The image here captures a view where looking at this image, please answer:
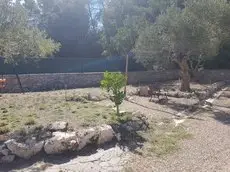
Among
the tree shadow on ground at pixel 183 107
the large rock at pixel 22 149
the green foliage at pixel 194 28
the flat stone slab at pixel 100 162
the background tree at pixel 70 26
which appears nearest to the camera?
the flat stone slab at pixel 100 162

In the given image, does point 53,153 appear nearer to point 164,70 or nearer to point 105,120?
point 105,120

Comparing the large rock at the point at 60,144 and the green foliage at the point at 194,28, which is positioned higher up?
the green foliage at the point at 194,28

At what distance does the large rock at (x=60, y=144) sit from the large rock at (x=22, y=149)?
27 centimetres

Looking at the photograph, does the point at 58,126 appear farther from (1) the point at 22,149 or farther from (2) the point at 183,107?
(2) the point at 183,107

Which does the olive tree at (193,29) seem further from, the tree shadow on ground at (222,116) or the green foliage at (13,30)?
the green foliage at (13,30)

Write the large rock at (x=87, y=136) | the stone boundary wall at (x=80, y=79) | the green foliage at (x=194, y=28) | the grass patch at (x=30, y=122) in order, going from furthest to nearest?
the stone boundary wall at (x=80, y=79) < the green foliage at (x=194, y=28) < the grass patch at (x=30, y=122) < the large rock at (x=87, y=136)

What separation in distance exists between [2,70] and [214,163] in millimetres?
17052

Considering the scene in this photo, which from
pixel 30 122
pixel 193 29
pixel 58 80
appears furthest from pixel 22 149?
pixel 58 80

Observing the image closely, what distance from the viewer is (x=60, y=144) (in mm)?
8125

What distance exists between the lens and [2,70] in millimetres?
22234

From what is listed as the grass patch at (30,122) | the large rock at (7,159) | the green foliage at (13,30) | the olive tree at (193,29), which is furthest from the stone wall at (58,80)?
the large rock at (7,159)

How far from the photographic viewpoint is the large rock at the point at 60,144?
26.5ft

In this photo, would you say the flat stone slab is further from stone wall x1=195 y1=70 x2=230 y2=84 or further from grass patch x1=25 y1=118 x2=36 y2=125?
stone wall x1=195 y1=70 x2=230 y2=84

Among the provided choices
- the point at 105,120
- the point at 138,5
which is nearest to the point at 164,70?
the point at 138,5
